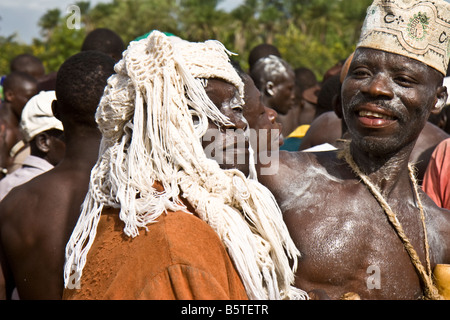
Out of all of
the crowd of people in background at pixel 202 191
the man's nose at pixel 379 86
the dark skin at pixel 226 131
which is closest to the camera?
the crowd of people in background at pixel 202 191

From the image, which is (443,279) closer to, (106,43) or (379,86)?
(379,86)

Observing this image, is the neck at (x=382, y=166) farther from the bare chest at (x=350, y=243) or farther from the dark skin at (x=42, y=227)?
the dark skin at (x=42, y=227)

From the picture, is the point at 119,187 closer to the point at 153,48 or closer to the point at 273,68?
the point at 153,48

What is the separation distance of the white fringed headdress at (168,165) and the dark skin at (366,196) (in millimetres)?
554

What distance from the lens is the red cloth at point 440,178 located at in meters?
3.58

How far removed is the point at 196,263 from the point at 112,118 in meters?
0.63

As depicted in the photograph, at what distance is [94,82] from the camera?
11.0 feet

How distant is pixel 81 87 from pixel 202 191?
4.79 ft

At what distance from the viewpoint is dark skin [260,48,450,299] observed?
2.74 meters

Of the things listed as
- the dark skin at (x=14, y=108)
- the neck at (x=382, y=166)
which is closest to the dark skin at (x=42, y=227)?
the neck at (x=382, y=166)

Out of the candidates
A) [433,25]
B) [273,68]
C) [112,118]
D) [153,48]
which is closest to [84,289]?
[112,118]

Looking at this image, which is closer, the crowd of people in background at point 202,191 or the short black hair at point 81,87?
the crowd of people in background at point 202,191

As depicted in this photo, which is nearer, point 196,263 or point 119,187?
point 196,263
